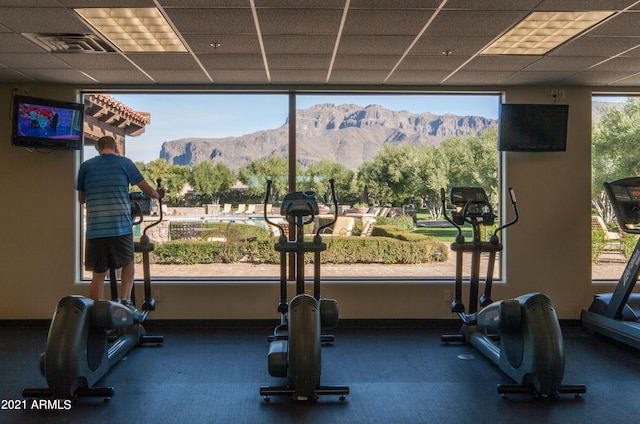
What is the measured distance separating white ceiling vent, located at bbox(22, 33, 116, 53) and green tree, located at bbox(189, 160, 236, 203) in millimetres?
1811

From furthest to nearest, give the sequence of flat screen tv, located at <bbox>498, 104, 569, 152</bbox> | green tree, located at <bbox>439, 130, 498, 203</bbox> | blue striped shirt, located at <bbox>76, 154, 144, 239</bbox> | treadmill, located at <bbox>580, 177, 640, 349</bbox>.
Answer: green tree, located at <bbox>439, 130, 498, 203</bbox> < flat screen tv, located at <bbox>498, 104, 569, 152</bbox> < treadmill, located at <bbox>580, 177, 640, 349</bbox> < blue striped shirt, located at <bbox>76, 154, 144, 239</bbox>

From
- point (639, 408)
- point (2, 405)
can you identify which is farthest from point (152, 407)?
point (639, 408)

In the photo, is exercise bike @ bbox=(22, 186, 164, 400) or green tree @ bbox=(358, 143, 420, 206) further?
green tree @ bbox=(358, 143, 420, 206)

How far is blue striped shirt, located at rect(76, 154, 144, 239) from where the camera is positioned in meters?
4.22

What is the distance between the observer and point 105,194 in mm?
4230

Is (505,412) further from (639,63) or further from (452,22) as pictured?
(639,63)

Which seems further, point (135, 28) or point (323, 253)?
point (323, 253)

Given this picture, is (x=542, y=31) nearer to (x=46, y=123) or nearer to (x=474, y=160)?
(x=474, y=160)

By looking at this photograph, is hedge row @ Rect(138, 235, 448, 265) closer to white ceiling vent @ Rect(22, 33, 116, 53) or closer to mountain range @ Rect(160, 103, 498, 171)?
mountain range @ Rect(160, 103, 498, 171)

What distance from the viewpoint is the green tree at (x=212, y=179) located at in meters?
5.57

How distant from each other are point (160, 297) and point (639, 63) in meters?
5.48

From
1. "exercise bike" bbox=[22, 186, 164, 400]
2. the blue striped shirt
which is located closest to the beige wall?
the blue striped shirt

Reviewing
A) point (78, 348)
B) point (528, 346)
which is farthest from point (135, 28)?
point (528, 346)

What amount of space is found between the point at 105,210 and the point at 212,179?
157 centimetres
